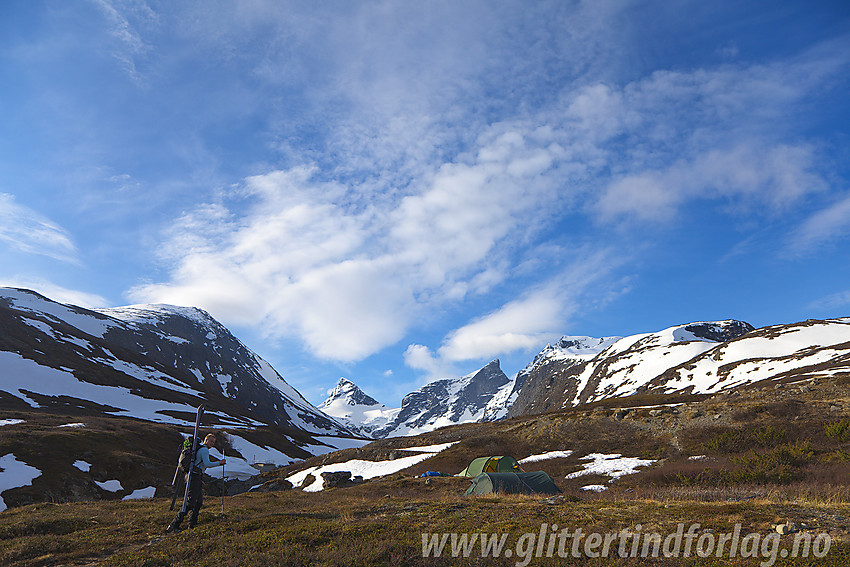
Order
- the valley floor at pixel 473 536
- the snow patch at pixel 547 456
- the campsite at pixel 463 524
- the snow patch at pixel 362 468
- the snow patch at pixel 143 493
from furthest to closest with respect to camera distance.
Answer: the snow patch at pixel 362 468 → the snow patch at pixel 547 456 → the snow patch at pixel 143 493 → the campsite at pixel 463 524 → the valley floor at pixel 473 536

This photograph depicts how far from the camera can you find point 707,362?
114 meters

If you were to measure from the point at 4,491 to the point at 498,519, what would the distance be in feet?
144

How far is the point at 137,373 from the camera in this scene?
130m

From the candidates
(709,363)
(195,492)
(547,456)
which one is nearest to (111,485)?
(195,492)

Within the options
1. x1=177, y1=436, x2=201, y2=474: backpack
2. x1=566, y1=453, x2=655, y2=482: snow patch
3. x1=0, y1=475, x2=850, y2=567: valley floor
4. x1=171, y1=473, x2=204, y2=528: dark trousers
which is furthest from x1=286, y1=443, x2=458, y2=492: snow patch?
x1=177, y1=436, x2=201, y2=474: backpack

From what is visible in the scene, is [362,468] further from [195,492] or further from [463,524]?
[463,524]

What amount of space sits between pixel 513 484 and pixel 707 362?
112m

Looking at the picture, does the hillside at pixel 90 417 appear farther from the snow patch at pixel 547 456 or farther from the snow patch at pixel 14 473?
the snow patch at pixel 547 456

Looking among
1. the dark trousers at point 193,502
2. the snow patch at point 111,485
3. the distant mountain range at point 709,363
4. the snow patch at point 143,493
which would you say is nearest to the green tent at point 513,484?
the dark trousers at point 193,502

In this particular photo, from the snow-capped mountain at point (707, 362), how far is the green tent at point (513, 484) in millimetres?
67601

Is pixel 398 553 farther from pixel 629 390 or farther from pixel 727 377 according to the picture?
pixel 629 390

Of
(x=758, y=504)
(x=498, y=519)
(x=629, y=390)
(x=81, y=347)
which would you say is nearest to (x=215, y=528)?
(x=498, y=519)

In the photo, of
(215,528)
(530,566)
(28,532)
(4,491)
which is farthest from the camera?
(4,491)

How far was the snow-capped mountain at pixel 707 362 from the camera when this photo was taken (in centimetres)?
8738
